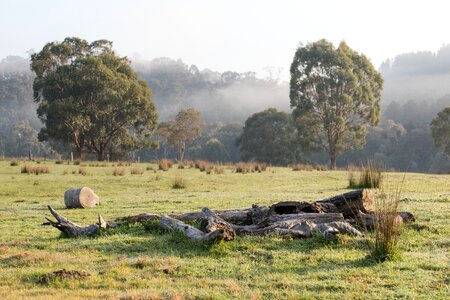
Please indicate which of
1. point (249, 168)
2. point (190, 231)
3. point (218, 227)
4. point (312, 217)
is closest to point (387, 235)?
point (312, 217)

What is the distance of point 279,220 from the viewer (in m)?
10.1

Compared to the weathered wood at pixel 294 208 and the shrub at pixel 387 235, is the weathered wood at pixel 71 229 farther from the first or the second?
the shrub at pixel 387 235

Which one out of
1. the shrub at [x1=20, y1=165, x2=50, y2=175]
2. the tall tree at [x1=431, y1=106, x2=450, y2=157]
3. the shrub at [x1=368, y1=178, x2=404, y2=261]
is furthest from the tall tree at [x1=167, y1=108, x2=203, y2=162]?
the shrub at [x1=368, y1=178, x2=404, y2=261]

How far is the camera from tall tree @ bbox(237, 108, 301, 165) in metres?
67.9

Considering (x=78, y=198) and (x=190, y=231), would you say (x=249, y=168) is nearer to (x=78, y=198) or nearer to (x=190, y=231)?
(x=78, y=198)

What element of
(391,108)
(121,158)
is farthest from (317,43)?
(391,108)

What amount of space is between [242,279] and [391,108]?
13121cm

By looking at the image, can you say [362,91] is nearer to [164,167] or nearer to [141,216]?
[164,167]

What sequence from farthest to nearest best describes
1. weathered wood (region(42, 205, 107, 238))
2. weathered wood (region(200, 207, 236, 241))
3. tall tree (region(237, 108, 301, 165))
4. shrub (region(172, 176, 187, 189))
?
tall tree (region(237, 108, 301, 165)) < shrub (region(172, 176, 187, 189)) < weathered wood (region(42, 205, 107, 238)) < weathered wood (region(200, 207, 236, 241))

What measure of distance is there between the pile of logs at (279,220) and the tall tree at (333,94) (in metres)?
40.7

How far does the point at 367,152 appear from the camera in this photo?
87250 mm

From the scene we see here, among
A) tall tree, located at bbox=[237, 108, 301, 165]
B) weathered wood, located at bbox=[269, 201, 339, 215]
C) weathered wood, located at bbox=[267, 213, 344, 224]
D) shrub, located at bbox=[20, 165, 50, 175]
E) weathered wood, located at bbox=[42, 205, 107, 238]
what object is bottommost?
weathered wood, located at bbox=[42, 205, 107, 238]

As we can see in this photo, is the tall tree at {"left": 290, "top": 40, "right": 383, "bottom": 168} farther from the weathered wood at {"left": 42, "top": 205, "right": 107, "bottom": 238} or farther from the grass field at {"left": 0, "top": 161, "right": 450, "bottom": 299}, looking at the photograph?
the weathered wood at {"left": 42, "top": 205, "right": 107, "bottom": 238}

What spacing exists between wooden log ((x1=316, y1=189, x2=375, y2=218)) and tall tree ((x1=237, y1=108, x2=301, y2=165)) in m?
55.7
